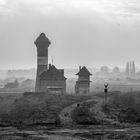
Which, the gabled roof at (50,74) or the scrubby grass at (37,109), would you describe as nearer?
the scrubby grass at (37,109)

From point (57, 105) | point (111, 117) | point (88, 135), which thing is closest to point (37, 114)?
point (57, 105)

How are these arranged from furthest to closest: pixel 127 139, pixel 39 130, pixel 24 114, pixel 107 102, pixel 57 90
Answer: pixel 57 90, pixel 107 102, pixel 24 114, pixel 39 130, pixel 127 139

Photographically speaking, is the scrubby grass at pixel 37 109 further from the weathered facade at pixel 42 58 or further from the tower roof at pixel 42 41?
the tower roof at pixel 42 41

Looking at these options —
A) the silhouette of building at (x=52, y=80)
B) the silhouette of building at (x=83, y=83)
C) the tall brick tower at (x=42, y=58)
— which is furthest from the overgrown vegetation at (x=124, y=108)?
the tall brick tower at (x=42, y=58)

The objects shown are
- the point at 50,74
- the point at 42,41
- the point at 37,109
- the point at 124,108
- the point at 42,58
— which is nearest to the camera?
the point at 37,109

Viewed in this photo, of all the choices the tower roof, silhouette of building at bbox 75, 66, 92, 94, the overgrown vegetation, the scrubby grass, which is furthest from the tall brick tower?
the overgrown vegetation

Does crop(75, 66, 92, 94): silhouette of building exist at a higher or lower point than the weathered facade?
lower

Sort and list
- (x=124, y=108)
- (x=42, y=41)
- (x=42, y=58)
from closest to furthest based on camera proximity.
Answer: (x=124, y=108), (x=42, y=58), (x=42, y=41)

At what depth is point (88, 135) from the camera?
3834 centimetres

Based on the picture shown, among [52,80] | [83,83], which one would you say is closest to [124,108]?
[83,83]

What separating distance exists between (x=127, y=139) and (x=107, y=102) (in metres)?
18.3

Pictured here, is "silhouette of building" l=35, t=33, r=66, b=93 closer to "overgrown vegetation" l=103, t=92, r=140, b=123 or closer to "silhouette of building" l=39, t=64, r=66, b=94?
"silhouette of building" l=39, t=64, r=66, b=94

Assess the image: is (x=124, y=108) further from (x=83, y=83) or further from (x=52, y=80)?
(x=52, y=80)

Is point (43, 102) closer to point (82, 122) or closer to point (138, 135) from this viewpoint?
point (82, 122)
